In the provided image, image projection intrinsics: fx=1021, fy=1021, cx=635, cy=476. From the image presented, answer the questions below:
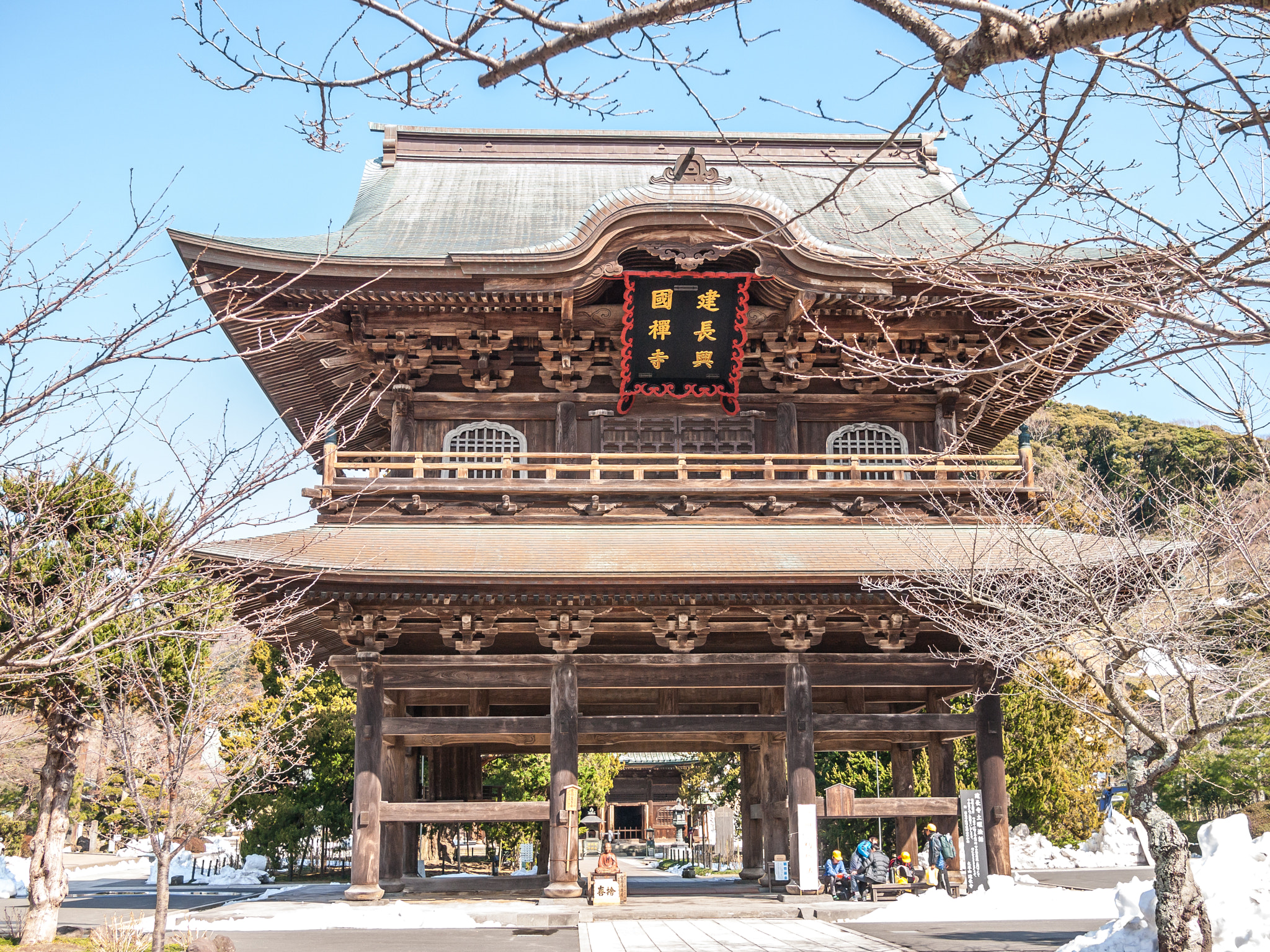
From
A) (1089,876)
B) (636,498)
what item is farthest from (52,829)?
(1089,876)

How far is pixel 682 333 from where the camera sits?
1530cm

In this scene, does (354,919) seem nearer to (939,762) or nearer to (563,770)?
(563,770)

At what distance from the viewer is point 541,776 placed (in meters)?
26.1

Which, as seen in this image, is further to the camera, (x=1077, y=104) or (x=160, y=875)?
(x=160, y=875)

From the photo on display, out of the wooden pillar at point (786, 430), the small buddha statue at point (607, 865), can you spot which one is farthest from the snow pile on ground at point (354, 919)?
the wooden pillar at point (786, 430)

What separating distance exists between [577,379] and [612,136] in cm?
812

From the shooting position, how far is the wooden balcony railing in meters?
14.5

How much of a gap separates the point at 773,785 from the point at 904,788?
233 cm

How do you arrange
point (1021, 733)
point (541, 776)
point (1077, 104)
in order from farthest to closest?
point (541, 776), point (1021, 733), point (1077, 104)

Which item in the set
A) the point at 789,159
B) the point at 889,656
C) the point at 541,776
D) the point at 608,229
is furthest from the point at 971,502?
the point at 541,776

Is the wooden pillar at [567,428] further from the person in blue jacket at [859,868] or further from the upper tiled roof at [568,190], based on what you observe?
the person in blue jacket at [859,868]

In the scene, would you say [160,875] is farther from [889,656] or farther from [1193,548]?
[1193,548]

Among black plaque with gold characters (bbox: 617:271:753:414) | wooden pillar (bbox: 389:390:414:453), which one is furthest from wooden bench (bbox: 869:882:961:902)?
wooden pillar (bbox: 389:390:414:453)

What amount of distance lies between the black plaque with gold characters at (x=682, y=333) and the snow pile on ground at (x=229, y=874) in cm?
1669
